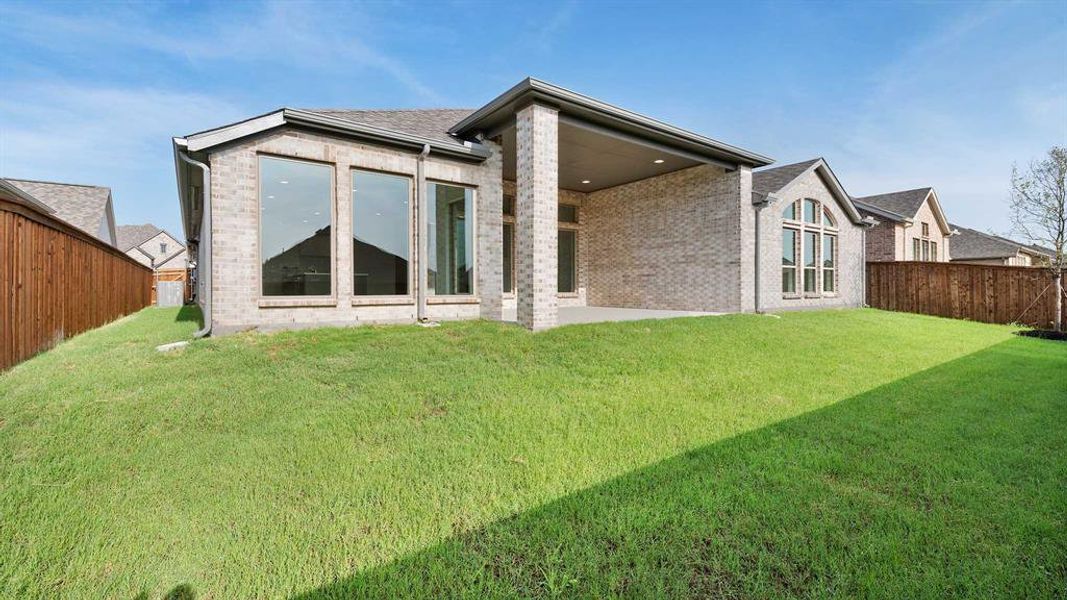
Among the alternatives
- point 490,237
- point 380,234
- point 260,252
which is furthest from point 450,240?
point 260,252

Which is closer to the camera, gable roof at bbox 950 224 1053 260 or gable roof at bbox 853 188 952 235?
gable roof at bbox 853 188 952 235

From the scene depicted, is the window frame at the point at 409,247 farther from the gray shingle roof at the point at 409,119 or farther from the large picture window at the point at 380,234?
the gray shingle roof at the point at 409,119

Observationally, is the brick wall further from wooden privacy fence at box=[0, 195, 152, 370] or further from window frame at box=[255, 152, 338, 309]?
wooden privacy fence at box=[0, 195, 152, 370]

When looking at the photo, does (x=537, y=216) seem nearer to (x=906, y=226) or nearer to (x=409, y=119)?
(x=409, y=119)

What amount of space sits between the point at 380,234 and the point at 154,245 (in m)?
50.7

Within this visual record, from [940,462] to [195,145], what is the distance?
934 centimetres

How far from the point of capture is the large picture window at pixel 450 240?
897cm

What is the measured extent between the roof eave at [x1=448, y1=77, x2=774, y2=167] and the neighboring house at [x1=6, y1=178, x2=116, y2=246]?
2013cm

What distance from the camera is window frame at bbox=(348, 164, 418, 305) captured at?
818 centimetres

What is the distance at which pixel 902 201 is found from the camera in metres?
21.7

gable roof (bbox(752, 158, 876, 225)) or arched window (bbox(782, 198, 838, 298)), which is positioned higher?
gable roof (bbox(752, 158, 876, 225))

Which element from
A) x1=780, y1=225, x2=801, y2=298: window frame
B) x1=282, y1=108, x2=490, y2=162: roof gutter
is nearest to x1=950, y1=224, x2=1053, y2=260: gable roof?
x1=780, y1=225, x2=801, y2=298: window frame

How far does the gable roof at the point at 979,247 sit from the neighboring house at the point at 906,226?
6.78 metres

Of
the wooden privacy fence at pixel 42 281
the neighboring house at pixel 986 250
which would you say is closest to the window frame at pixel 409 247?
the wooden privacy fence at pixel 42 281
